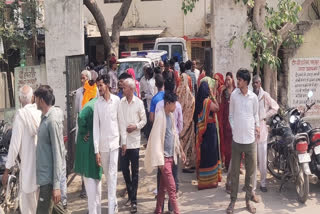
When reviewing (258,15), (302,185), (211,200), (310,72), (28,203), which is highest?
(258,15)

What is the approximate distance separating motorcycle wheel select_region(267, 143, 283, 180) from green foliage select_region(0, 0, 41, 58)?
562 cm

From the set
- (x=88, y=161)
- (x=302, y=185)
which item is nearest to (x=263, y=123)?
(x=302, y=185)

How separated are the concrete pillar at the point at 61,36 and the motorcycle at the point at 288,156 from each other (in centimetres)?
369

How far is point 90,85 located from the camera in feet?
22.8

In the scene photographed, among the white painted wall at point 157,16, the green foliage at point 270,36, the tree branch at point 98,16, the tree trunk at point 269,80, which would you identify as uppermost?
the white painted wall at point 157,16

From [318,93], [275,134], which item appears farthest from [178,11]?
[275,134]

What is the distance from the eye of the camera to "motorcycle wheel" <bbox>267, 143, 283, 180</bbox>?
725 cm

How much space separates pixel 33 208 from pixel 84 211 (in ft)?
5.13

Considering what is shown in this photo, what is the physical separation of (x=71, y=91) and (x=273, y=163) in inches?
137

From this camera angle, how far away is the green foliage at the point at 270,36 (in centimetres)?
785

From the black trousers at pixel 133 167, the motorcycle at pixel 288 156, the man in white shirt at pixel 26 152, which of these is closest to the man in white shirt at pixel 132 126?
the black trousers at pixel 133 167

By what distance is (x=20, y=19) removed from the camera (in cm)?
1023

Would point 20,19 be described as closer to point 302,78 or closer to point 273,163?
point 302,78

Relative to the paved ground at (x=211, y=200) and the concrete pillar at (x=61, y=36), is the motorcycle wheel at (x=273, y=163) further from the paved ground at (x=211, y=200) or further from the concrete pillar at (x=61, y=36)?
the concrete pillar at (x=61, y=36)
